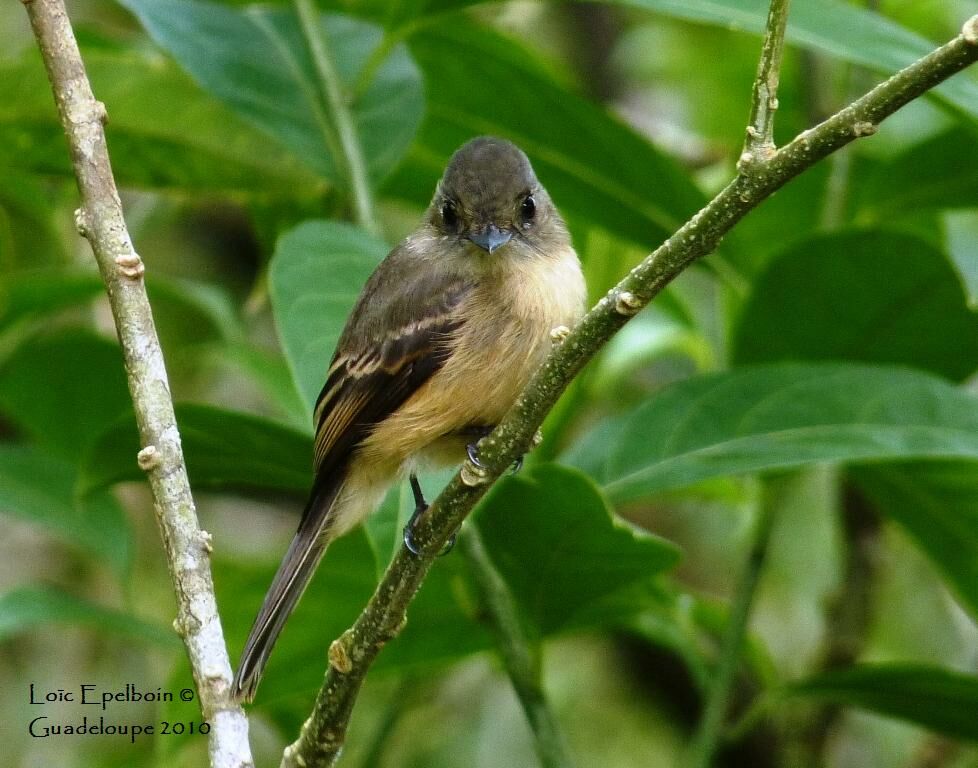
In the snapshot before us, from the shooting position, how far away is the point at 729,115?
4.86 meters

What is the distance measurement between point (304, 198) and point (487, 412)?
1.17 meters

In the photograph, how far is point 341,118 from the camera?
141 inches

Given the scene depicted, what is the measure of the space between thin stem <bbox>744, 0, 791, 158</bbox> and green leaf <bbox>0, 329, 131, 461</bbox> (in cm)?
240

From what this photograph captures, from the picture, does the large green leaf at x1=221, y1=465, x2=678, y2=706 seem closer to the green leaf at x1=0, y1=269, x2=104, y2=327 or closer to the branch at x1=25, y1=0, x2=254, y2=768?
the branch at x1=25, y1=0, x2=254, y2=768

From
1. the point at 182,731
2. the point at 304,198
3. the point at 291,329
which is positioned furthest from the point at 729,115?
the point at 182,731

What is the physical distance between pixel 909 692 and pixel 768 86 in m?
2.00

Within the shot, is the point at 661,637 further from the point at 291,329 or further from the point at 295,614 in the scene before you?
the point at 291,329

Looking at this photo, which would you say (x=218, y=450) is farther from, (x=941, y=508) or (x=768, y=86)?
(x=941, y=508)

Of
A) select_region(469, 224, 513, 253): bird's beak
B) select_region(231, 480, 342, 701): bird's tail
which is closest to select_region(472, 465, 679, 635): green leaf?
select_region(231, 480, 342, 701): bird's tail

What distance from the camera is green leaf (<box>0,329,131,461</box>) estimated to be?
3727 mm

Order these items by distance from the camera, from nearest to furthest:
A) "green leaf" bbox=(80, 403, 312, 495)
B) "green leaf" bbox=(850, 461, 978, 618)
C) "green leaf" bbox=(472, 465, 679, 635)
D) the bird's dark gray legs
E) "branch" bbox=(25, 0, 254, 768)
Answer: "branch" bbox=(25, 0, 254, 768) < the bird's dark gray legs < "green leaf" bbox=(472, 465, 679, 635) < "green leaf" bbox=(80, 403, 312, 495) < "green leaf" bbox=(850, 461, 978, 618)

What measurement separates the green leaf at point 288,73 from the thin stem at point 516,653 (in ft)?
3.70

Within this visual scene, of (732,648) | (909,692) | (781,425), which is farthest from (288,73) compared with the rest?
(909,692)

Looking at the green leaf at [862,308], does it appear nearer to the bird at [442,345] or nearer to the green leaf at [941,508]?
the green leaf at [941,508]
